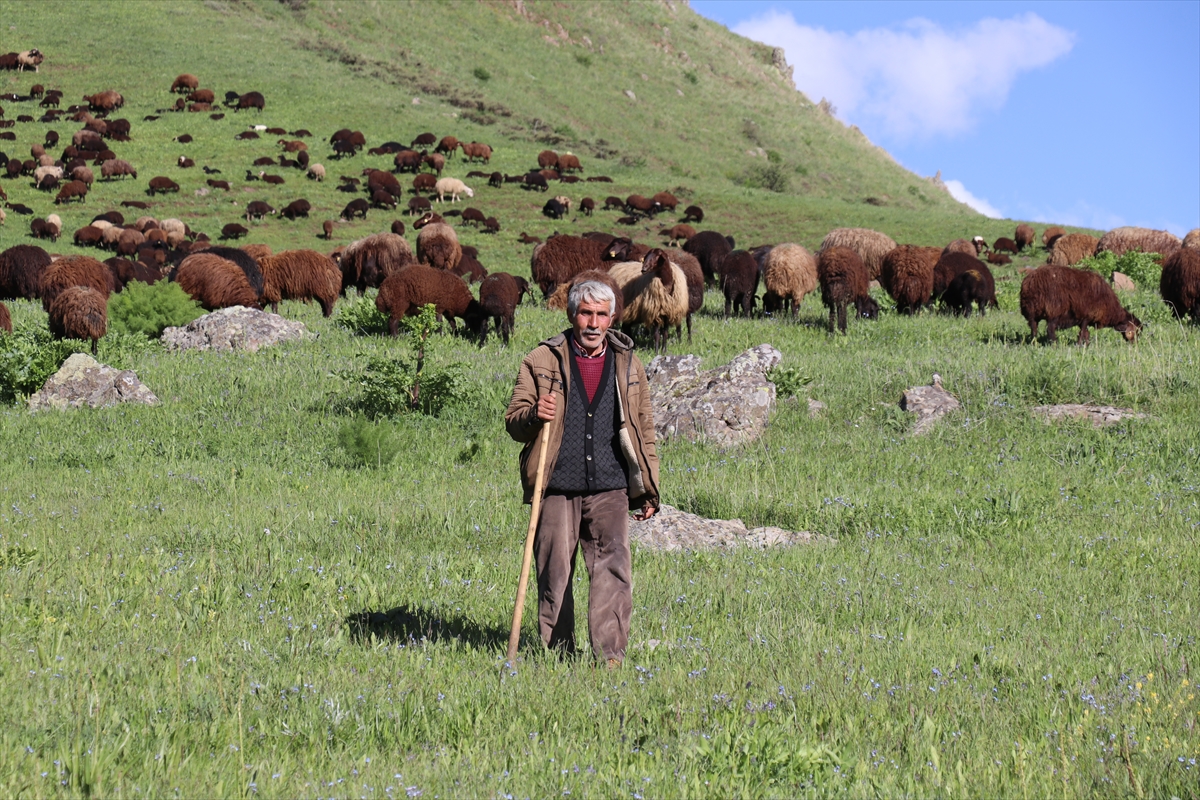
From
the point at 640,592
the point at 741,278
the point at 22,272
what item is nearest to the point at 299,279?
the point at 22,272

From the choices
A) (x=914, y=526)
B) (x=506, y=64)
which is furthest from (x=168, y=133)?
(x=914, y=526)

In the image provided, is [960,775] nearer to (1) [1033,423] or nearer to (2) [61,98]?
(1) [1033,423]

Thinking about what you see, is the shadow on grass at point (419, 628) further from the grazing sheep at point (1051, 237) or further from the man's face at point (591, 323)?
the grazing sheep at point (1051, 237)

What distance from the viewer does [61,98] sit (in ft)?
173

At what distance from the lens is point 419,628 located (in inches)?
228

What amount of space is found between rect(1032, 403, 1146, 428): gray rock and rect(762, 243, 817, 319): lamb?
832cm

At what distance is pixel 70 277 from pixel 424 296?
316 inches

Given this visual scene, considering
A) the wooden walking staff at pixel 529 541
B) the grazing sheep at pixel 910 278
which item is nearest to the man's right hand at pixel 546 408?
the wooden walking staff at pixel 529 541

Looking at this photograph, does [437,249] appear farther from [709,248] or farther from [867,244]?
[867,244]

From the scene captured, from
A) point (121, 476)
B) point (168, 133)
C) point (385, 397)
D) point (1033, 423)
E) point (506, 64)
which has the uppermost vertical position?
point (506, 64)

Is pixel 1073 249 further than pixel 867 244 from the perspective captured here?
Yes

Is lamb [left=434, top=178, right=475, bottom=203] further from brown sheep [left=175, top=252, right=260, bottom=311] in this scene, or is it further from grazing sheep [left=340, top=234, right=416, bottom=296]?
brown sheep [left=175, top=252, right=260, bottom=311]

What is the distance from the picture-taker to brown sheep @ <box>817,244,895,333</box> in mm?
19406

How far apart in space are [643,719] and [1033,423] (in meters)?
9.41
